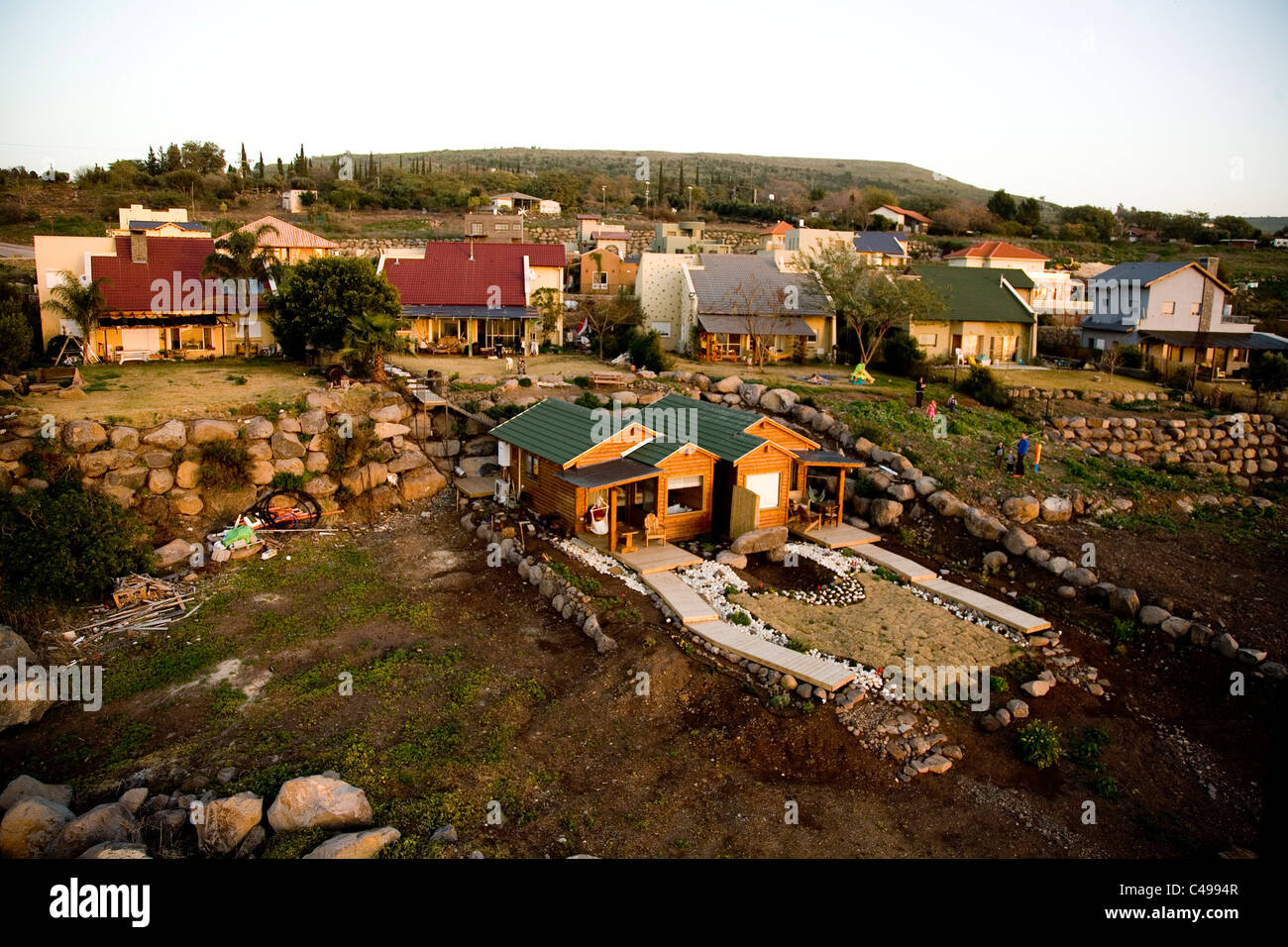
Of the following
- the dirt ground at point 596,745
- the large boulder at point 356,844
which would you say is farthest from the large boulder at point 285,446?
the large boulder at point 356,844

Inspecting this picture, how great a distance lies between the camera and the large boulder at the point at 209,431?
818 inches

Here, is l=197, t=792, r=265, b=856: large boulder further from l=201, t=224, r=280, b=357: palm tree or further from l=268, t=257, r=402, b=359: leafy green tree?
l=201, t=224, r=280, b=357: palm tree

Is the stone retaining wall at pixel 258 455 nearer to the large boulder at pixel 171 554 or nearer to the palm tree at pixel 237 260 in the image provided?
the large boulder at pixel 171 554

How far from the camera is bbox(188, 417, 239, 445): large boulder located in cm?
2077

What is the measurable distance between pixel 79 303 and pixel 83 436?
1017 centimetres

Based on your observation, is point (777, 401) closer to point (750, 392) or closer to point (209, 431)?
point (750, 392)

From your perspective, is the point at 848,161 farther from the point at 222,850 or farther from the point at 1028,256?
the point at 222,850

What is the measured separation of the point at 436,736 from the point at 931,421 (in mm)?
20113

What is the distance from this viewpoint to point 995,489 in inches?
875

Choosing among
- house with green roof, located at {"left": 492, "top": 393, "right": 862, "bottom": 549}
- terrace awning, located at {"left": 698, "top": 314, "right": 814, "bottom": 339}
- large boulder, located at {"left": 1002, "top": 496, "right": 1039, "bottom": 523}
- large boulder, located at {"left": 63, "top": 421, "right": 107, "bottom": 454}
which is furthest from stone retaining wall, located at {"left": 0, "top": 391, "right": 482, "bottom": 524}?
large boulder, located at {"left": 1002, "top": 496, "right": 1039, "bottom": 523}

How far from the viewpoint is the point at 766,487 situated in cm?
2036

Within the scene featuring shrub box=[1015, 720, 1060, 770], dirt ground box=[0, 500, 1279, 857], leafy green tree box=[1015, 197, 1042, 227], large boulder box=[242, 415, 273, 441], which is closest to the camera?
dirt ground box=[0, 500, 1279, 857]

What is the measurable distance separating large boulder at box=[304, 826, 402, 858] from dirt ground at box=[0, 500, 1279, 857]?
20cm

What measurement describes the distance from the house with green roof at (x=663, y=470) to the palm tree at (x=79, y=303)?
16.1m
